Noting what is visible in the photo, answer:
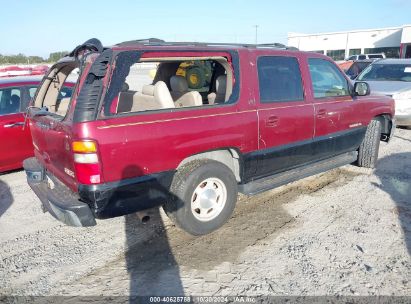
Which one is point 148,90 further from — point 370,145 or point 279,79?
point 370,145

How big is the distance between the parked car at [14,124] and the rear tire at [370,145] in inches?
184

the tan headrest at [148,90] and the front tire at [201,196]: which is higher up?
the tan headrest at [148,90]

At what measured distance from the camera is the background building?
45656 millimetres

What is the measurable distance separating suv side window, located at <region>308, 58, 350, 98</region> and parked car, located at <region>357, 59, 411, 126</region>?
3616 mm

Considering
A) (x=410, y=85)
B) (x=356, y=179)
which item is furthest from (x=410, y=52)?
(x=356, y=179)

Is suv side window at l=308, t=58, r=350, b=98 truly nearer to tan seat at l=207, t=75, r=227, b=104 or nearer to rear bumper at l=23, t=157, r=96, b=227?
tan seat at l=207, t=75, r=227, b=104

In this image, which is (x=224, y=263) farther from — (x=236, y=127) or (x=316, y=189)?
(x=316, y=189)

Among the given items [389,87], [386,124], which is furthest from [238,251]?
[389,87]

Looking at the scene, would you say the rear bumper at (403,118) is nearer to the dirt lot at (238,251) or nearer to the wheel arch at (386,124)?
the wheel arch at (386,124)

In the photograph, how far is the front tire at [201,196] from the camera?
130 inches

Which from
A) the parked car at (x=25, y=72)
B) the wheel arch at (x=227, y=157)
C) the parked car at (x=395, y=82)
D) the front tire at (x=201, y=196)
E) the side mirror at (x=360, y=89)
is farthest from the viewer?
the parked car at (x=25, y=72)

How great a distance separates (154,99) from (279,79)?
60.7 inches

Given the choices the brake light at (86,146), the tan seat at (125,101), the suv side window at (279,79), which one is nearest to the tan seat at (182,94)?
the tan seat at (125,101)

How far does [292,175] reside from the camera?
4289 mm
